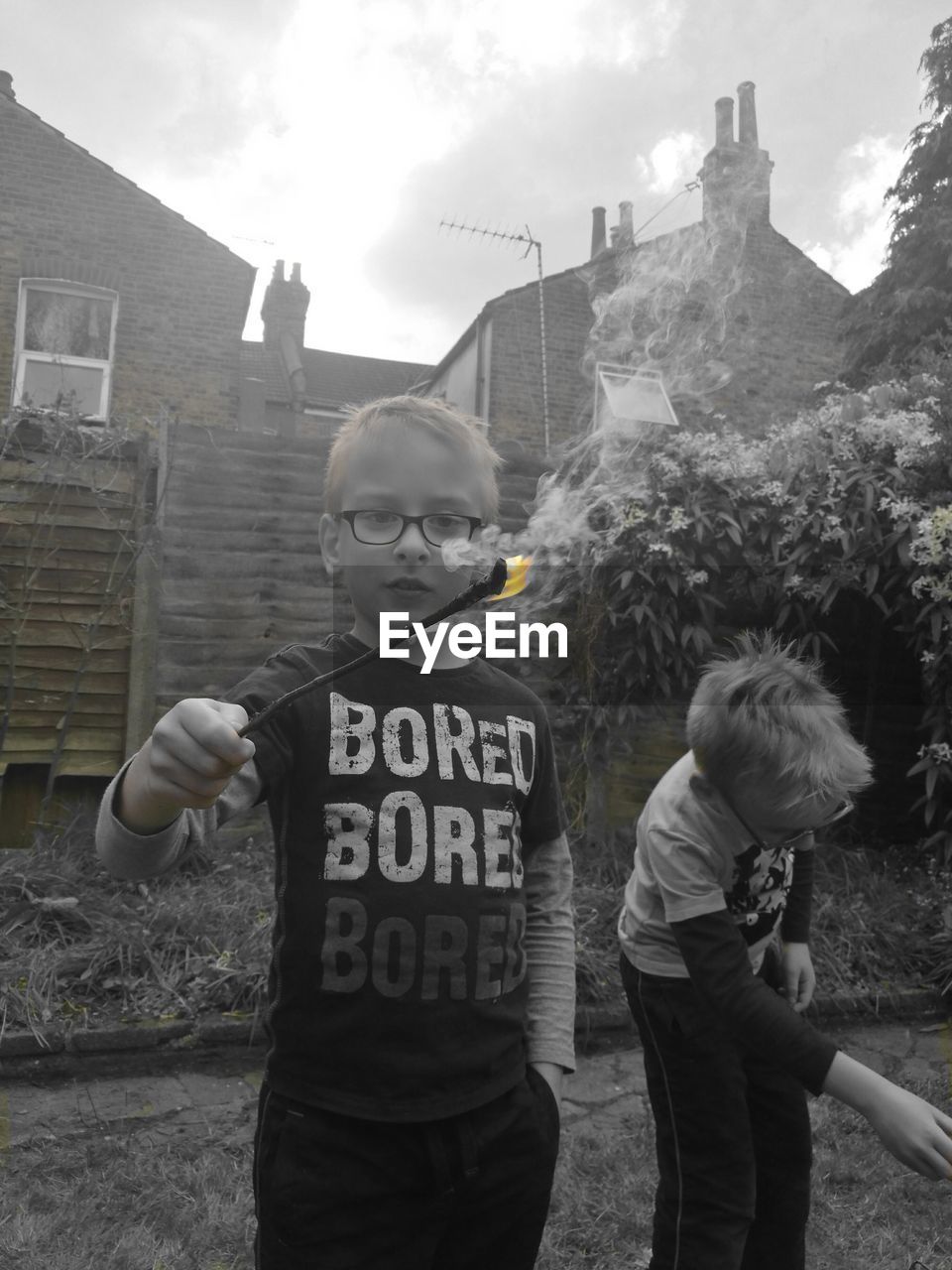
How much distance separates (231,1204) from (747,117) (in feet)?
39.8

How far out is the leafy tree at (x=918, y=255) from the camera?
11.4 m

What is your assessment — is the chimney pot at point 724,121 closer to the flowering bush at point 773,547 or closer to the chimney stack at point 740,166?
the chimney stack at point 740,166

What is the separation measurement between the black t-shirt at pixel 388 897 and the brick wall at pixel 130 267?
8.85 meters

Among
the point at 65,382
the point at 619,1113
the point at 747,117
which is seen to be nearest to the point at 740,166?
the point at 747,117

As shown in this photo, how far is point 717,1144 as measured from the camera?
5.53ft

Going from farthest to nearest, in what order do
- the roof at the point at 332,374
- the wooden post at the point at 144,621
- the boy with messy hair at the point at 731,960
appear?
the roof at the point at 332,374, the wooden post at the point at 144,621, the boy with messy hair at the point at 731,960

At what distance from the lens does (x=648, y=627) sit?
14.9 ft

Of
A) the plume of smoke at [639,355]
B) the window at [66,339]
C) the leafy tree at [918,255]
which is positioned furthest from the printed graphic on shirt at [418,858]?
the leafy tree at [918,255]

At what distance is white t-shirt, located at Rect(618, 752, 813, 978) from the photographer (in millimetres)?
1662

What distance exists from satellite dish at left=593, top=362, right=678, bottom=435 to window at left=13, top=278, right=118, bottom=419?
15.9 ft

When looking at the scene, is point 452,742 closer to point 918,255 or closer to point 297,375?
point 918,255

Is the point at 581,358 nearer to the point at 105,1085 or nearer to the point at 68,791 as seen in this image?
the point at 68,791

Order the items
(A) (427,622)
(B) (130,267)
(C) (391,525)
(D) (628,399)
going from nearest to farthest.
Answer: (A) (427,622)
(C) (391,525)
(D) (628,399)
(B) (130,267)

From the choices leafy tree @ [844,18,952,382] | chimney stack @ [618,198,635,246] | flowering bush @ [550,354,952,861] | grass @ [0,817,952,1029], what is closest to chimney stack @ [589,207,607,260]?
chimney stack @ [618,198,635,246]
